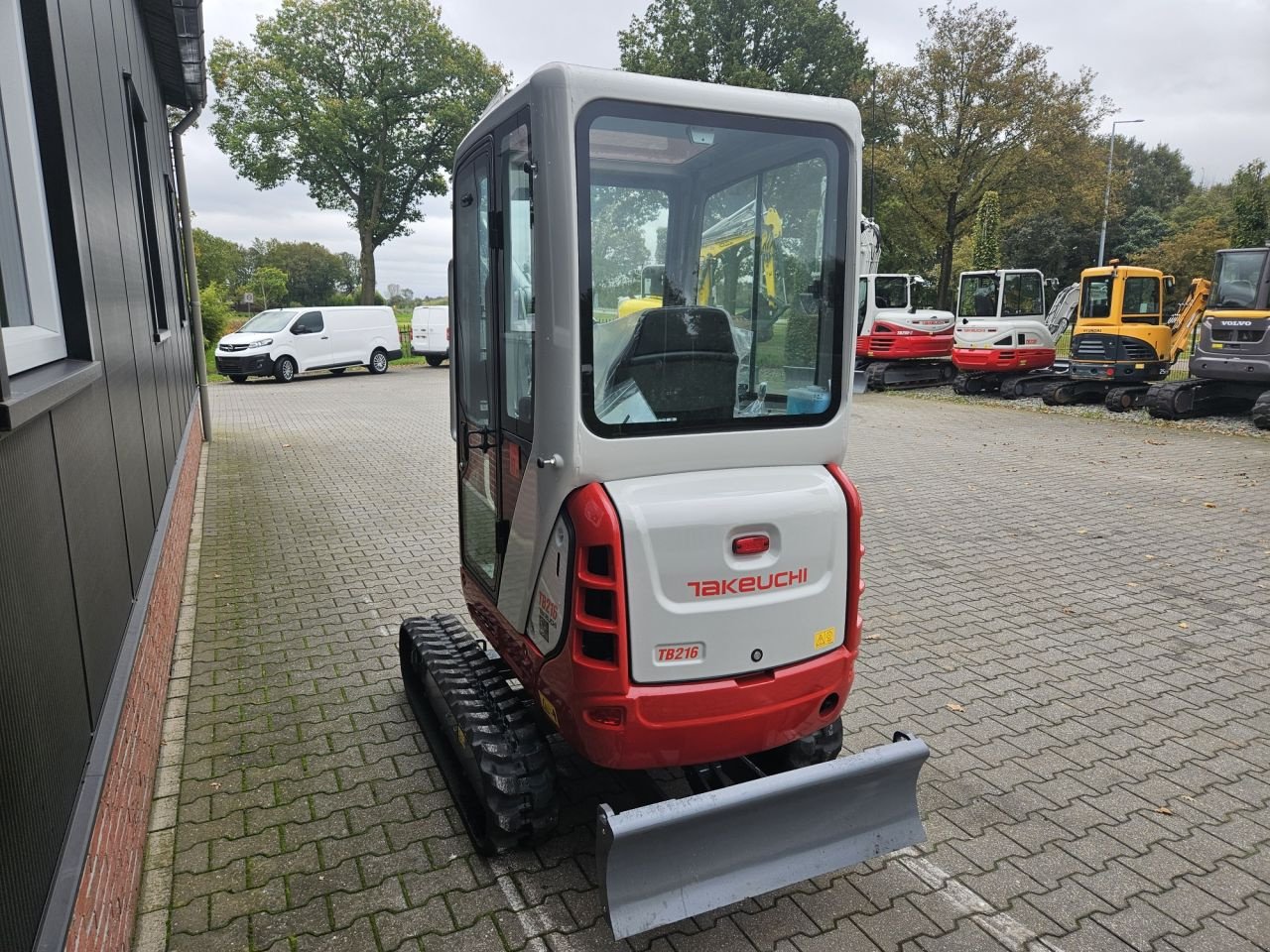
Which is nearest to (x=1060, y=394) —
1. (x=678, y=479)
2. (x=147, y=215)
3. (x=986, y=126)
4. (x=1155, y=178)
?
(x=986, y=126)

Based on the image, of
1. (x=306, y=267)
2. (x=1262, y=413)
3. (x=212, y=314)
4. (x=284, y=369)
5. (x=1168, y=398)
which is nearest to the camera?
(x=1262, y=413)

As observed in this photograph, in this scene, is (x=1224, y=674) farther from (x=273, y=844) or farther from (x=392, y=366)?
(x=392, y=366)

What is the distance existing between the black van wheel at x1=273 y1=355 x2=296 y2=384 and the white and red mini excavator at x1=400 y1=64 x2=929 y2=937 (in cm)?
2129

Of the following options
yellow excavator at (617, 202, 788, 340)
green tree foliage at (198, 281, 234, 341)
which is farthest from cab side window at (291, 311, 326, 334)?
yellow excavator at (617, 202, 788, 340)

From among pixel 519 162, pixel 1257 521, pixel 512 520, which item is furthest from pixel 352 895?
pixel 1257 521

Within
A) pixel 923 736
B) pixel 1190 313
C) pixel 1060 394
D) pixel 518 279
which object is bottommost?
pixel 923 736

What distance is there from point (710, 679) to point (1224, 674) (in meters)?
3.73

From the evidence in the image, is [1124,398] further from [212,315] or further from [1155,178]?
[1155,178]

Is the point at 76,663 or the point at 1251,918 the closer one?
the point at 76,663

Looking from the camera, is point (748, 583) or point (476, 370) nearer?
point (748, 583)

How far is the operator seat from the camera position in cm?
295

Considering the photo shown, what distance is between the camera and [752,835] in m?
2.82

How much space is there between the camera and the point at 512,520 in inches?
133

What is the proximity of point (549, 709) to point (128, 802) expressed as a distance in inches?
59.0
